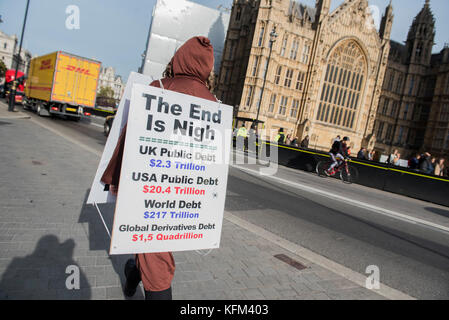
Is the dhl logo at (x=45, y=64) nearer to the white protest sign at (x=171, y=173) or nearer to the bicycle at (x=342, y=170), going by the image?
the bicycle at (x=342, y=170)

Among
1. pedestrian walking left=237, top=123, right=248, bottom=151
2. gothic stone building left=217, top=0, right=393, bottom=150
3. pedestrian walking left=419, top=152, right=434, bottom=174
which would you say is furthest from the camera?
gothic stone building left=217, top=0, right=393, bottom=150

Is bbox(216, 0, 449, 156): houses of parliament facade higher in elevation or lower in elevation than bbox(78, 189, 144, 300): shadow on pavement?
higher

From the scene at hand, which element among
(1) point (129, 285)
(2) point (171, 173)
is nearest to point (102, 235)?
(1) point (129, 285)

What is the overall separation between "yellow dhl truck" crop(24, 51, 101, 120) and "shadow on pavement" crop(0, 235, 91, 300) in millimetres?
19287

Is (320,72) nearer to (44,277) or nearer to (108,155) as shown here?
(108,155)

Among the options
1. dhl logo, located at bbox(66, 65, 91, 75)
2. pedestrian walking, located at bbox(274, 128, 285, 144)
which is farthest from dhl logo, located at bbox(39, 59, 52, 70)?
pedestrian walking, located at bbox(274, 128, 285, 144)

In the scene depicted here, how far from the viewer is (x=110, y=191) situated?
2.41 m

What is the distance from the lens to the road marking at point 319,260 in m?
3.36

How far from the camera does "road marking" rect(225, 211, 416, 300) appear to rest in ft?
11.0

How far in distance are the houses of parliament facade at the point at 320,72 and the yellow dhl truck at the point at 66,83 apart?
18762 mm

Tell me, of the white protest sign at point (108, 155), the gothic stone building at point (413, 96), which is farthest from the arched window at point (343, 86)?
the white protest sign at point (108, 155)

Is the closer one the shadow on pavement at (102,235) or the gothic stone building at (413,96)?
the shadow on pavement at (102,235)

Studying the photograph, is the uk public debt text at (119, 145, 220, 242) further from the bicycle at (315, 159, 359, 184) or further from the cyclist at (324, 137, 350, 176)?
the bicycle at (315, 159, 359, 184)

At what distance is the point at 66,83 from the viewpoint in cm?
1980
